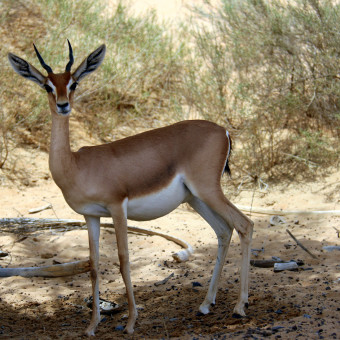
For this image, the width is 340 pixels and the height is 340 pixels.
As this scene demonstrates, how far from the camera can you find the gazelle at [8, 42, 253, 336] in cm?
434

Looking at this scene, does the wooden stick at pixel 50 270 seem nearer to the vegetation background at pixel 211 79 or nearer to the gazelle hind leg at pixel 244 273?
the gazelle hind leg at pixel 244 273

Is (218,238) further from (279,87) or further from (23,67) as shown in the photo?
(279,87)

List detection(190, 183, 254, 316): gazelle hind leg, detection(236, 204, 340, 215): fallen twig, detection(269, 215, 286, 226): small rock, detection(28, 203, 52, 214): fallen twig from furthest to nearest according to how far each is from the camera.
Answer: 1. detection(28, 203, 52, 214): fallen twig
2. detection(236, 204, 340, 215): fallen twig
3. detection(269, 215, 286, 226): small rock
4. detection(190, 183, 254, 316): gazelle hind leg

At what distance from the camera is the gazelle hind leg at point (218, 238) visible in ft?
15.7

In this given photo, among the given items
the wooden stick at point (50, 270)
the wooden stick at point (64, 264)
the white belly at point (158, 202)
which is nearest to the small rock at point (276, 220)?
the wooden stick at point (64, 264)

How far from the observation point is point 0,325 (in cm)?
464

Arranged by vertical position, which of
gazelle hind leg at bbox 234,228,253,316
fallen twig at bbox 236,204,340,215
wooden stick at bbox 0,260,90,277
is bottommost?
fallen twig at bbox 236,204,340,215

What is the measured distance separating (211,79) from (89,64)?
234 inches

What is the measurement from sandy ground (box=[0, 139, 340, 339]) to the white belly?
0.96 m

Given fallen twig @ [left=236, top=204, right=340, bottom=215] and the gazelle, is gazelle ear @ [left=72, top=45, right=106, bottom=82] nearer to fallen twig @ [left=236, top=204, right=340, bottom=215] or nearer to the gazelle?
the gazelle

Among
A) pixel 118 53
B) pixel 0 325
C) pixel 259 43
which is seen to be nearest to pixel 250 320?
pixel 0 325

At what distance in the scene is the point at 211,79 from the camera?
34.1 ft

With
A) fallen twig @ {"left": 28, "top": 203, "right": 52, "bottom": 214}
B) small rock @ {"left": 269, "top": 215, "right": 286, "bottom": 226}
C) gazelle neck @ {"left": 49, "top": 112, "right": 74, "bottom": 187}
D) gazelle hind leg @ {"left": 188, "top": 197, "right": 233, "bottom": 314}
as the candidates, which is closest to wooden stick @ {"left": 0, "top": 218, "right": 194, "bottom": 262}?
fallen twig @ {"left": 28, "top": 203, "right": 52, "bottom": 214}

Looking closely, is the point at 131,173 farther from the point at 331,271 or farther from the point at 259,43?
the point at 259,43
